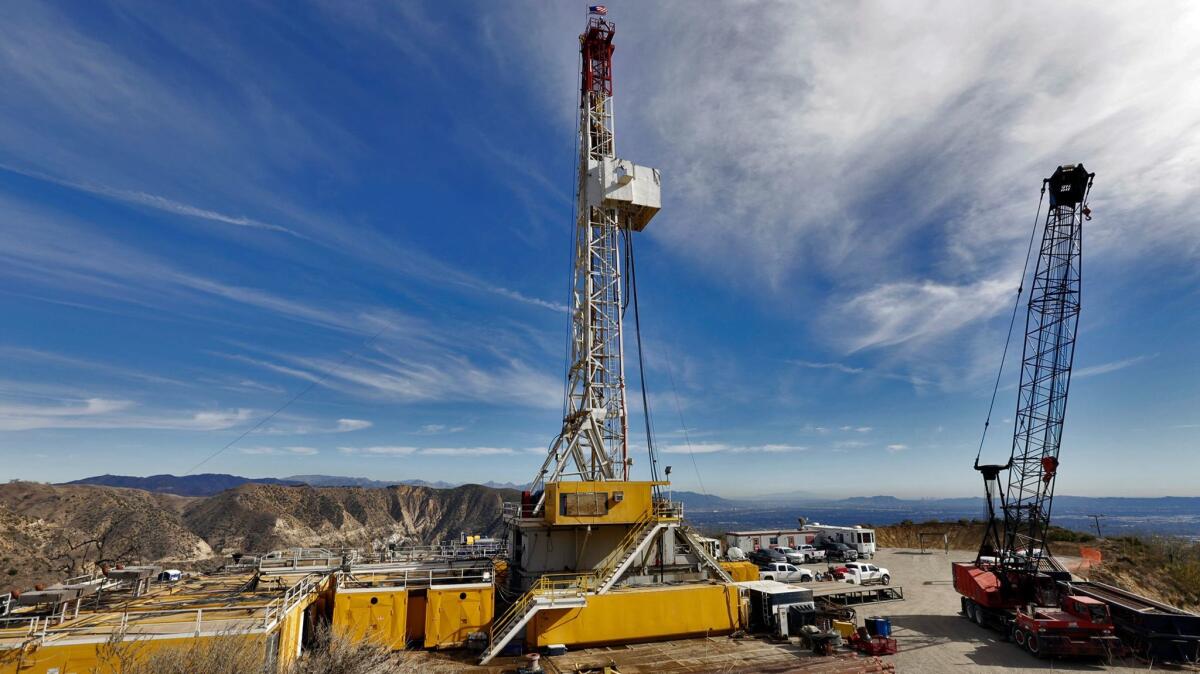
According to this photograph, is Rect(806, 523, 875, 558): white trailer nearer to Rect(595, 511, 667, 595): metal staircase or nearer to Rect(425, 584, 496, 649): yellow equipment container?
Rect(595, 511, 667, 595): metal staircase

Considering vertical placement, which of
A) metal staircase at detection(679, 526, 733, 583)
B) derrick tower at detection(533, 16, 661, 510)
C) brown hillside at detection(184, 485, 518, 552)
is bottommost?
brown hillside at detection(184, 485, 518, 552)

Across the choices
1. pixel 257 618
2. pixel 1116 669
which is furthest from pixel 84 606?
pixel 1116 669

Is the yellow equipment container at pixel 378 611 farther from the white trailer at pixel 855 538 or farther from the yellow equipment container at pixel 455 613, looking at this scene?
the white trailer at pixel 855 538

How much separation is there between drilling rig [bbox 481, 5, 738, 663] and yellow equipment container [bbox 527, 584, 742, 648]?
3 centimetres

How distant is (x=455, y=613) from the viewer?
57.3 ft

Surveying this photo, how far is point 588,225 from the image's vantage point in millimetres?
26000

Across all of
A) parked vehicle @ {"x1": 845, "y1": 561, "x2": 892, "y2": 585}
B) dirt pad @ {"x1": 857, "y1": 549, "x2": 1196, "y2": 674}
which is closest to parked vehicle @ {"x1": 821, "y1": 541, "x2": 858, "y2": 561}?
dirt pad @ {"x1": 857, "y1": 549, "x2": 1196, "y2": 674}

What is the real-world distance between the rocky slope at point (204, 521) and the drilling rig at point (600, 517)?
77.6 feet

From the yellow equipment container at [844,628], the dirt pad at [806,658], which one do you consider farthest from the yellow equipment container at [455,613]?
the yellow equipment container at [844,628]

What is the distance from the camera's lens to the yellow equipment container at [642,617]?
1719cm

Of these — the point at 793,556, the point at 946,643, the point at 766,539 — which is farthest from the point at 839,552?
the point at 946,643

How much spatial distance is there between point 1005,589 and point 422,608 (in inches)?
790

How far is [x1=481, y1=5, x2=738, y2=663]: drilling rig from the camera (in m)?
17.6

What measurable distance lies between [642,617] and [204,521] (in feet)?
232
